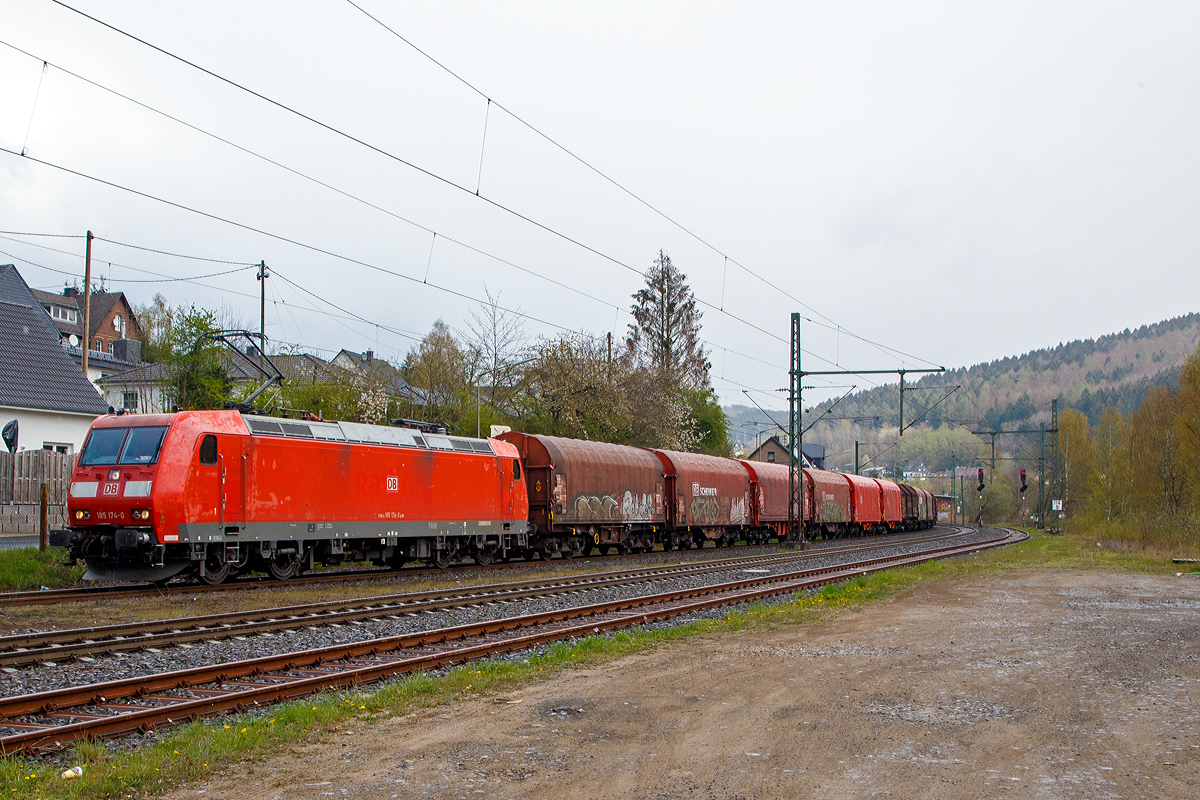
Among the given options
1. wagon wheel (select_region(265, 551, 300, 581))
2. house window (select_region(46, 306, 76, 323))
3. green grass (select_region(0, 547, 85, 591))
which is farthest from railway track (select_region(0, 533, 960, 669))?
house window (select_region(46, 306, 76, 323))

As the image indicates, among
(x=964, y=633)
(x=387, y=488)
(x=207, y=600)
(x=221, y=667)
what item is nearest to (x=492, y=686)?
(x=221, y=667)

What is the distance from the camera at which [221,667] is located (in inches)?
372

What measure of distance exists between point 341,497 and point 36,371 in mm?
18518

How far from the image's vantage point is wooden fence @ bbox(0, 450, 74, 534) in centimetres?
2602

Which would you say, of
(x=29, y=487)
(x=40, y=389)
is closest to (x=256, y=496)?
(x=29, y=487)

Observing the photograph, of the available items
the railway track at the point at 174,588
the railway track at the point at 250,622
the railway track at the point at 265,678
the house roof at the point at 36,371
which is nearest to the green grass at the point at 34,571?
the railway track at the point at 174,588

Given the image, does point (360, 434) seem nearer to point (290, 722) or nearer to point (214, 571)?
point (214, 571)

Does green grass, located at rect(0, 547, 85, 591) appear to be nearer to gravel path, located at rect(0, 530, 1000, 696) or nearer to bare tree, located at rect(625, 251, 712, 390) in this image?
gravel path, located at rect(0, 530, 1000, 696)

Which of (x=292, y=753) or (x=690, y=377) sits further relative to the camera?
(x=690, y=377)

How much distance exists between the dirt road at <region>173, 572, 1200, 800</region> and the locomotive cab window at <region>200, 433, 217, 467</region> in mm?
9693

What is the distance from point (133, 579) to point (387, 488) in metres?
5.84

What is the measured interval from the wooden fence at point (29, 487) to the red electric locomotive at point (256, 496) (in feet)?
33.6

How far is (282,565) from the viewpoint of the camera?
19.3 meters

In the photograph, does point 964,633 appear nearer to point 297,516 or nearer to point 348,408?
point 297,516
